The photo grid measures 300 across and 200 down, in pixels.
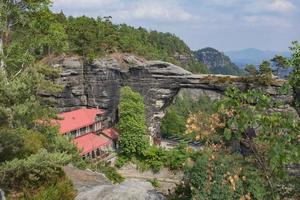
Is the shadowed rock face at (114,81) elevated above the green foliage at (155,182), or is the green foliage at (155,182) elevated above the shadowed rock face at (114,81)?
the shadowed rock face at (114,81)

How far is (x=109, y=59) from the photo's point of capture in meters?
33.8

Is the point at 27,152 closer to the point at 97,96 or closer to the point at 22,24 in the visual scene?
the point at 22,24

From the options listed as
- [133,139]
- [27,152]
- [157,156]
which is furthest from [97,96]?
[27,152]

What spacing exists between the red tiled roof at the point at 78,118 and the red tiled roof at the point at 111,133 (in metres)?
1.64

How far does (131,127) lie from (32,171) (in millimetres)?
21857

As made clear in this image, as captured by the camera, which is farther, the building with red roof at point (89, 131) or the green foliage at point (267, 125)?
the building with red roof at point (89, 131)

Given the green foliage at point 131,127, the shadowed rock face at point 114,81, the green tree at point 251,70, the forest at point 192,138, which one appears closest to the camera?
the forest at point 192,138

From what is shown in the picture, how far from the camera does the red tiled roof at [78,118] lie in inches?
1175

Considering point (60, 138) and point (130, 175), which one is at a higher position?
point (60, 138)

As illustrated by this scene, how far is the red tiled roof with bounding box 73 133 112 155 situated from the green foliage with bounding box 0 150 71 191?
19.7m

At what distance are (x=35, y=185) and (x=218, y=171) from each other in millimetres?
4394

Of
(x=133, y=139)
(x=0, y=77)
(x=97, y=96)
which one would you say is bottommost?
(x=133, y=139)

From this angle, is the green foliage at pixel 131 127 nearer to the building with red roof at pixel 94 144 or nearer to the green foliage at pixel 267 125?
the building with red roof at pixel 94 144

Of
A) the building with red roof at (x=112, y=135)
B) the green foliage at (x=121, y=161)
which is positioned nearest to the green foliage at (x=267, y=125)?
the green foliage at (x=121, y=161)
